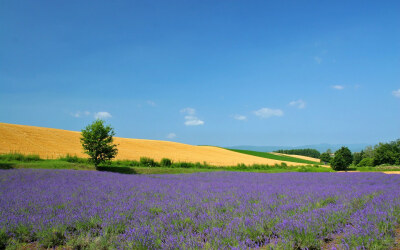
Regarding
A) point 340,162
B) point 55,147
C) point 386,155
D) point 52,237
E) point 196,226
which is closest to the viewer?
point 52,237

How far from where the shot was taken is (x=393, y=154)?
45.4m

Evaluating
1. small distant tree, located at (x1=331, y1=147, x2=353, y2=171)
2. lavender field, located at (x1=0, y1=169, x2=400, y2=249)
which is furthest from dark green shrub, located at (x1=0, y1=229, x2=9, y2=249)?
small distant tree, located at (x1=331, y1=147, x2=353, y2=171)

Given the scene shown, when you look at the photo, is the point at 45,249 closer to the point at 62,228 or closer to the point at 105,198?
the point at 62,228

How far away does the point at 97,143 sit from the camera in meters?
19.5

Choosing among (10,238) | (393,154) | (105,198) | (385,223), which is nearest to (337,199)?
(385,223)

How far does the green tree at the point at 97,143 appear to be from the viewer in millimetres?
19500

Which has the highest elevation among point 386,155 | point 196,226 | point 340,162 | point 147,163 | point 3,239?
point 386,155

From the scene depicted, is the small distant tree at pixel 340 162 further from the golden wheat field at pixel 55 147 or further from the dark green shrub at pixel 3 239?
the dark green shrub at pixel 3 239

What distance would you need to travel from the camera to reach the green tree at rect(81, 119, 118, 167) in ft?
64.0

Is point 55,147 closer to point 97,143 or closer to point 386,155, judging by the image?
point 97,143

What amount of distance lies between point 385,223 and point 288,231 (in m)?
1.59

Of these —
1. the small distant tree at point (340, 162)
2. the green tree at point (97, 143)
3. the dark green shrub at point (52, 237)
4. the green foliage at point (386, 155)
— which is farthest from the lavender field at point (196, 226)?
the green foliage at point (386, 155)

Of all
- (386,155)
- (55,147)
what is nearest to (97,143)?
(55,147)

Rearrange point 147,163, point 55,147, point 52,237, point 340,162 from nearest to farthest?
point 52,237 < point 147,163 < point 55,147 < point 340,162
